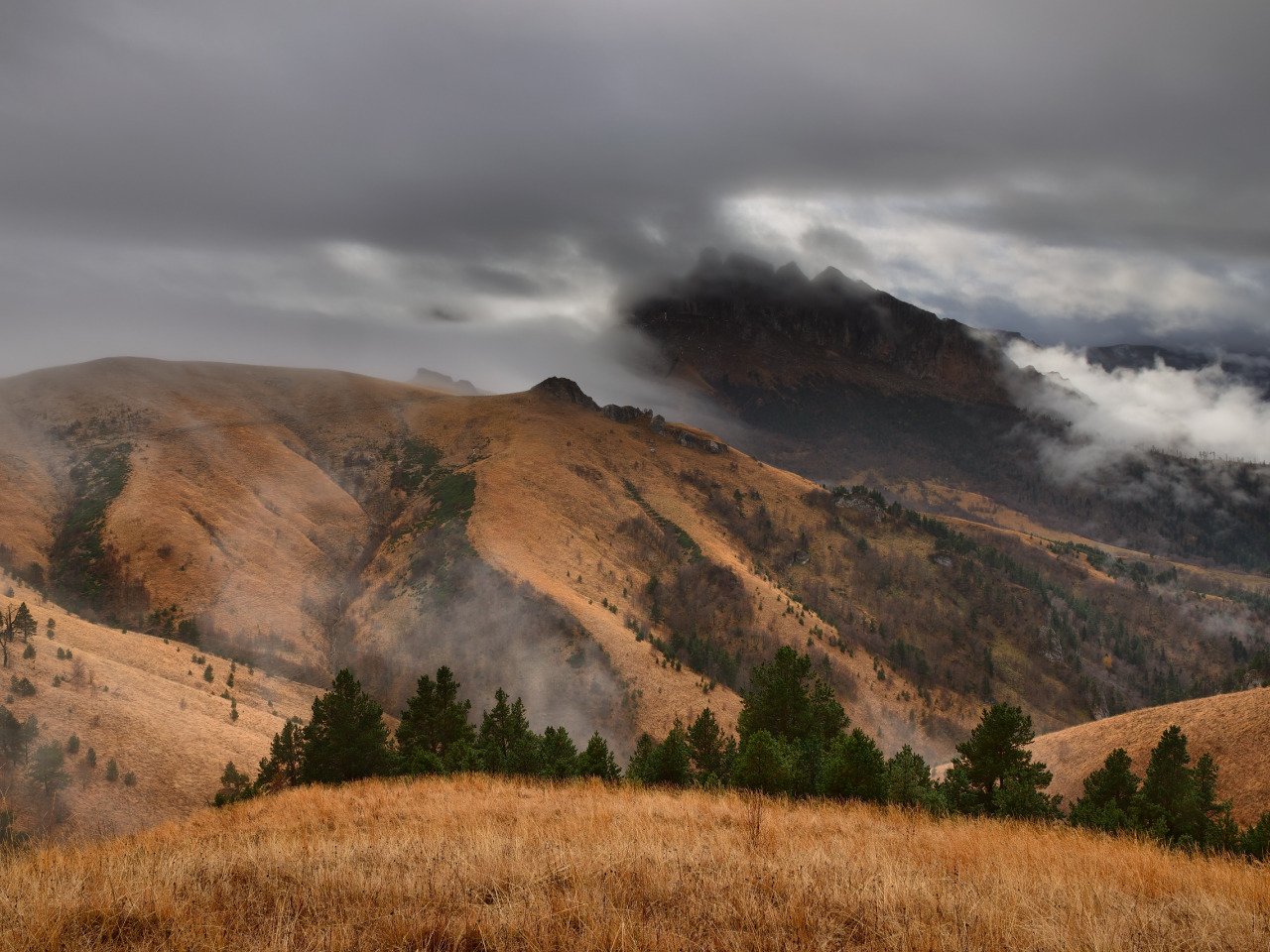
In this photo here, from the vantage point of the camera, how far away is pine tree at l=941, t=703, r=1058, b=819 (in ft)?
70.6

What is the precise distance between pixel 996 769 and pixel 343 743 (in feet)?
81.7

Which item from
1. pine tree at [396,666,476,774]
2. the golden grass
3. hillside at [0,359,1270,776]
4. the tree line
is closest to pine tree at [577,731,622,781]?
the tree line

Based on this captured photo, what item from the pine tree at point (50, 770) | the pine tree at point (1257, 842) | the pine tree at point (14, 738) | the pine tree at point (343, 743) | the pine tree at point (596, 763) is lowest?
the pine tree at point (50, 770)

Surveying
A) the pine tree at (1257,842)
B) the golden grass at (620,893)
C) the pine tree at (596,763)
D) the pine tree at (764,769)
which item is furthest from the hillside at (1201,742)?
the golden grass at (620,893)

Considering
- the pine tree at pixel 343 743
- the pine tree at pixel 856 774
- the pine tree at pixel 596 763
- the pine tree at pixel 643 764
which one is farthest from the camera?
the pine tree at pixel 343 743

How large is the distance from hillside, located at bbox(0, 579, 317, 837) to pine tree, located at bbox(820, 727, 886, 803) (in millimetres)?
35532

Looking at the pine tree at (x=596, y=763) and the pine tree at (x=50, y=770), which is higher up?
the pine tree at (x=596, y=763)

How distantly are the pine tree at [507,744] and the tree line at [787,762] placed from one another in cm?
6

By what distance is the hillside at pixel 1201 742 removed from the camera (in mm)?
39625

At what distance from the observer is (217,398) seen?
170250 mm

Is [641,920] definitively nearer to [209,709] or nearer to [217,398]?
[209,709]

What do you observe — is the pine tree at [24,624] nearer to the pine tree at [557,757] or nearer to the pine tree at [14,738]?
the pine tree at [14,738]

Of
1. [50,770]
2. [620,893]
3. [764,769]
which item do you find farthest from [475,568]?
[620,893]

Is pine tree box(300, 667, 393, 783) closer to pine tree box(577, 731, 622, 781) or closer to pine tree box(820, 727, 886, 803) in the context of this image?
pine tree box(577, 731, 622, 781)
